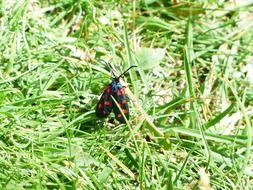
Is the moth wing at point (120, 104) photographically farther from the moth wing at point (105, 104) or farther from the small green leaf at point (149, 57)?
the small green leaf at point (149, 57)

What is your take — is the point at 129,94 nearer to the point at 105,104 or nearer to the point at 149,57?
the point at 105,104

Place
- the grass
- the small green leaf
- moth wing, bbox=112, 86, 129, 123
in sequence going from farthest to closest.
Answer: the small green leaf
moth wing, bbox=112, 86, 129, 123
the grass

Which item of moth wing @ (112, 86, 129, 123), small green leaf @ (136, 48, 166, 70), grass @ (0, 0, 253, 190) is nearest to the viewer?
grass @ (0, 0, 253, 190)

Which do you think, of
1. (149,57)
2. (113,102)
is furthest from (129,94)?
(149,57)

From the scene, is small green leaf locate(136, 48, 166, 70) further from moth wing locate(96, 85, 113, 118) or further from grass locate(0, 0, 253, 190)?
moth wing locate(96, 85, 113, 118)

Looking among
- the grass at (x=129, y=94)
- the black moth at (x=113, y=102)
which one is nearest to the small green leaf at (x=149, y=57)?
the grass at (x=129, y=94)

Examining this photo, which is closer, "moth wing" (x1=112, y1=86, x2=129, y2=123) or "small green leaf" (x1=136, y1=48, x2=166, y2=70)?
"moth wing" (x1=112, y1=86, x2=129, y2=123)

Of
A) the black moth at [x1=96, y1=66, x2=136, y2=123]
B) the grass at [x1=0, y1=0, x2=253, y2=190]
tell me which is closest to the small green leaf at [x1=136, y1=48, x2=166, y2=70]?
the grass at [x1=0, y1=0, x2=253, y2=190]
